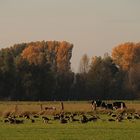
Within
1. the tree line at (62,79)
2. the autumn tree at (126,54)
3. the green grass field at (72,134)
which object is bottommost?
the green grass field at (72,134)

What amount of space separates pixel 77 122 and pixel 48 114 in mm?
12339

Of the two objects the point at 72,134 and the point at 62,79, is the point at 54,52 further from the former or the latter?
the point at 72,134

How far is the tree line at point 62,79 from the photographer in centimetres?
9766

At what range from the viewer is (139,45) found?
13312 cm

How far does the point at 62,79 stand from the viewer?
347ft

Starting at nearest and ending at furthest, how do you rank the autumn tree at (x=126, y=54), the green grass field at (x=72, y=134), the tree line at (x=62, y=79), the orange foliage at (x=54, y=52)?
1. the green grass field at (x=72, y=134)
2. the tree line at (x=62, y=79)
3. the orange foliage at (x=54, y=52)
4. the autumn tree at (x=126, y=54)

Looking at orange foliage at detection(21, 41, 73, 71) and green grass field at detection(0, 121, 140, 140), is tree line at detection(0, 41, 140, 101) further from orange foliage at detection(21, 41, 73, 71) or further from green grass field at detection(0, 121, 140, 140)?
green grass field at detection(0, 121, 140, 140)

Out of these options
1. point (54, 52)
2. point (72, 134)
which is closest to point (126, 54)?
point (54, 52)

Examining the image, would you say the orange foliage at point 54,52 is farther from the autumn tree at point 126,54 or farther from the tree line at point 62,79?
the autumn tree at point 126,54

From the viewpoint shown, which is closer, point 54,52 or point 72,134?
point 72,134

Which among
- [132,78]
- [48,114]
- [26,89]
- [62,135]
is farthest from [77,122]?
[132,78]

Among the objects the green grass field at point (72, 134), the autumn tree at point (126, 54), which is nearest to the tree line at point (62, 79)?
the autumn tree at point (126, 54)

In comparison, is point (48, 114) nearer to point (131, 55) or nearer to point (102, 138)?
point (102, 138)

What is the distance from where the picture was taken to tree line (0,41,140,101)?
320ft
